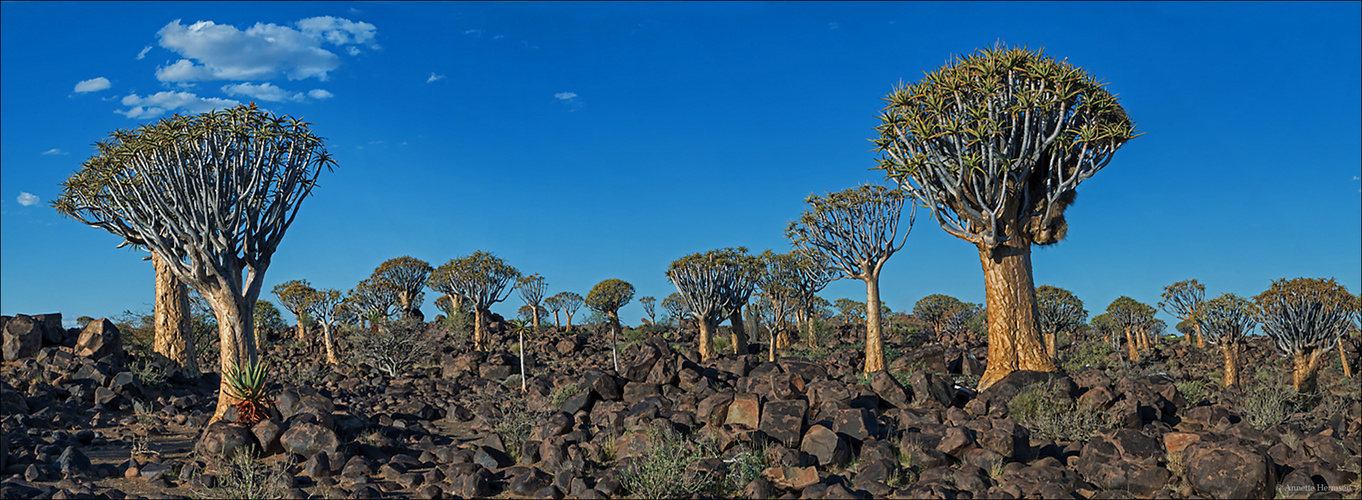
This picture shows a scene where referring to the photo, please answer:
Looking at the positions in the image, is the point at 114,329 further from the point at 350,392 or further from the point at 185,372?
the point at 350,392

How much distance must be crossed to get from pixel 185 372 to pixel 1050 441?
18.9 m

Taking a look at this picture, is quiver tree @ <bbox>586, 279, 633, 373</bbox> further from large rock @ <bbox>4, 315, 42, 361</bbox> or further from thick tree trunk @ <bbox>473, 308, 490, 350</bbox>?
large rock @ <bbox>4, 315, 42, 361</bbox>

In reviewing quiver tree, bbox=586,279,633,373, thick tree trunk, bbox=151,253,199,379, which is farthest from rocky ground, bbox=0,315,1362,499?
quiver tree, bbox=586,279,633,373

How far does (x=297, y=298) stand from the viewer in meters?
38.2

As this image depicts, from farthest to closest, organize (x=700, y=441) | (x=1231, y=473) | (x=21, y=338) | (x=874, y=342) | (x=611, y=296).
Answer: (x=611, y=296) < (x=874, y=342) < (x=21, y=338) < (x=700, y=441) < (x=1231, y=473)

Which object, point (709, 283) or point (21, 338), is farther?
point (709, 283)

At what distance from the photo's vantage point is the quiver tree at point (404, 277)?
43.6 m

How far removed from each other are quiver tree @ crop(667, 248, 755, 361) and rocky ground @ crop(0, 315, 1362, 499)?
11887 mm

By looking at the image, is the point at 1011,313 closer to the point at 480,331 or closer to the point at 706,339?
the point at 706,339

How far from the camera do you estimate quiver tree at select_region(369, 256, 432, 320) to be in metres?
43.6

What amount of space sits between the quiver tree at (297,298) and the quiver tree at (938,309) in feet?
118

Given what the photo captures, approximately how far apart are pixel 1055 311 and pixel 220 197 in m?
30.9

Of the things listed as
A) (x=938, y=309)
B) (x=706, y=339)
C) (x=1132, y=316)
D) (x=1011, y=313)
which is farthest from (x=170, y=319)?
(x=938, y=309)

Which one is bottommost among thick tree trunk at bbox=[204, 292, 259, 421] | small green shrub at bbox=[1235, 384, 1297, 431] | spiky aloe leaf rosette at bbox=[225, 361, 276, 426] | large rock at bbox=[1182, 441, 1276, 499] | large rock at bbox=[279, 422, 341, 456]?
large rock at bbox=[1182, 441, 1276, 499]
